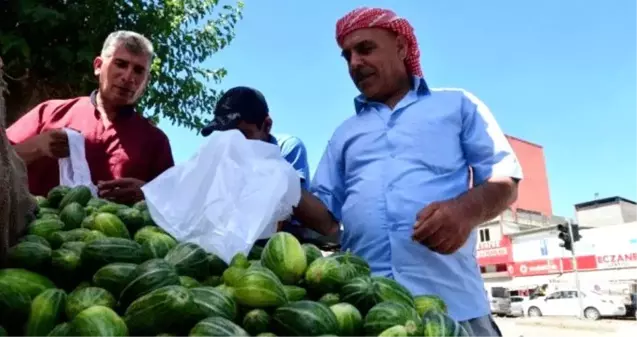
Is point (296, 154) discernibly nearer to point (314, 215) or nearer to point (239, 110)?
point (239, 110)

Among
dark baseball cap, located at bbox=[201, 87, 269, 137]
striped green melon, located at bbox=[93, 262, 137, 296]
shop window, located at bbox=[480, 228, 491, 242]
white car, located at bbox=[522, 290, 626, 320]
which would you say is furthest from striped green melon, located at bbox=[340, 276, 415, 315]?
shop window, located at bbox=[480, 228, 491, 242]

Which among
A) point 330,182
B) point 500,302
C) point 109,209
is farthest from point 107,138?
point 500,302

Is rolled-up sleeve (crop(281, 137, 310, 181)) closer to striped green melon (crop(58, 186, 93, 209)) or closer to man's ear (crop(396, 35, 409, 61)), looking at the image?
man's ear (crop(396, 35, 409, 61))

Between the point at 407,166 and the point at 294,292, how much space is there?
3.74 ft

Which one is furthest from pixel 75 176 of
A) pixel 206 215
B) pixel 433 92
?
pixel 433 92

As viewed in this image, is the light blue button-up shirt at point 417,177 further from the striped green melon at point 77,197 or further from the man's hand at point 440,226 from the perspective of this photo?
the striped green melon at point 77,197

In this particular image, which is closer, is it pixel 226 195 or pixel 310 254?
pixel 310 254

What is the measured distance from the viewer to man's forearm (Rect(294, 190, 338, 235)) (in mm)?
2680

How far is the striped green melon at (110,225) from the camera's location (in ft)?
6.77

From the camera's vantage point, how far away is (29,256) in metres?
1.73

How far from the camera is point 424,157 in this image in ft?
8.67

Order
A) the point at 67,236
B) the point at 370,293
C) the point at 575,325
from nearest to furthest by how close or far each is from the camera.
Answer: the point at 370,293, the point at 67,236, the point at 575,325

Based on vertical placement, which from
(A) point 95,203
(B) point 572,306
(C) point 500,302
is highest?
(A) point 95,203

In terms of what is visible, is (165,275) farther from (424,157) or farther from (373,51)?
(373,51)
